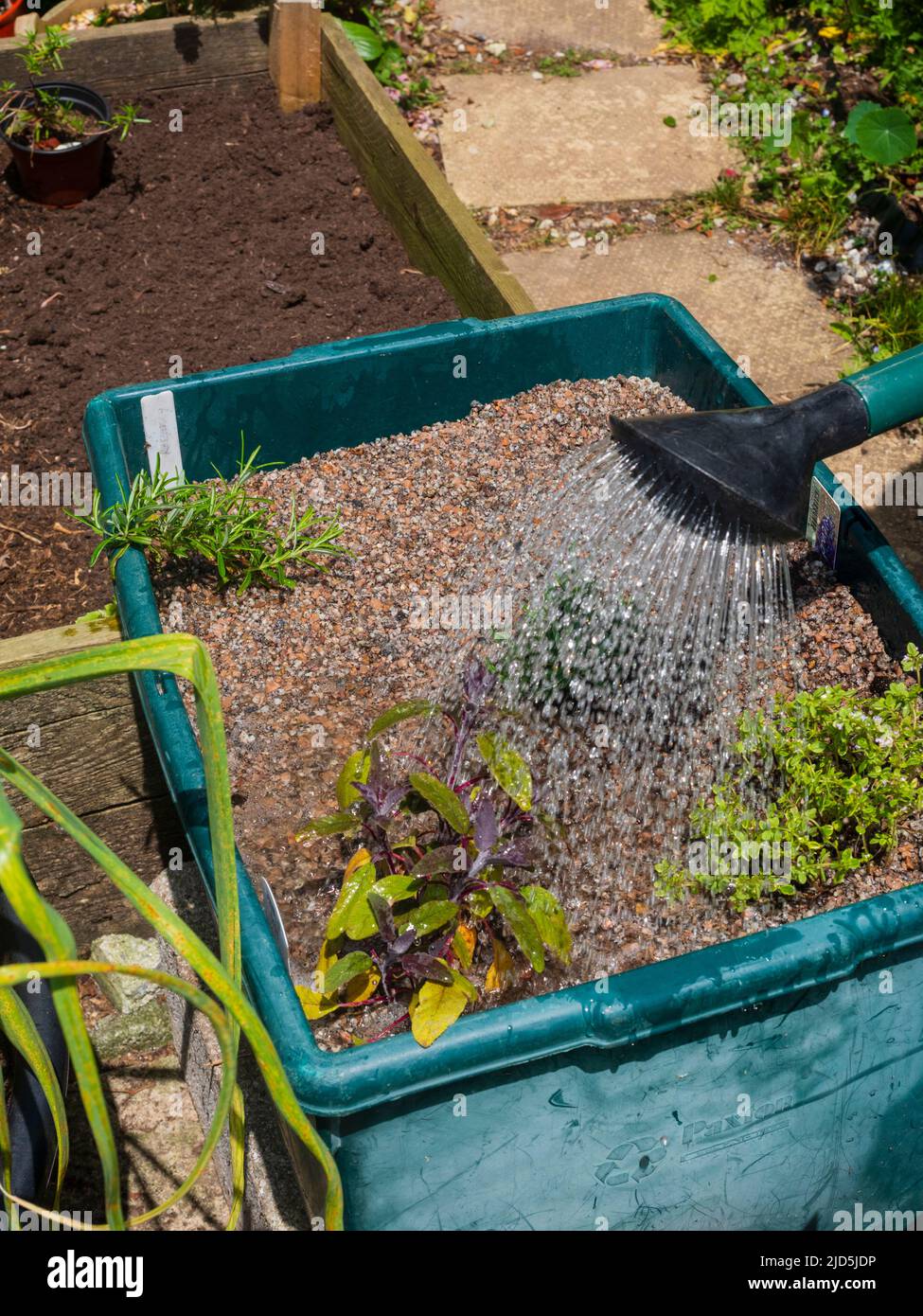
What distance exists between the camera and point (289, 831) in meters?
2.03

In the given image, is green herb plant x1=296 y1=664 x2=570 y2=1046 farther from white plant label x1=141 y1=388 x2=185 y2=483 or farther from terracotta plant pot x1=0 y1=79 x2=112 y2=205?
terracotta plant pot x1=0 y1=79 x2=112 y2=205

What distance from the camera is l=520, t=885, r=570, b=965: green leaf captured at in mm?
1726

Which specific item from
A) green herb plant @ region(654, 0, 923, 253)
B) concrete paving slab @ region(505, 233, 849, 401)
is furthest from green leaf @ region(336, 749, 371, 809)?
green herb plant @ region(654, 0, 923, 253)

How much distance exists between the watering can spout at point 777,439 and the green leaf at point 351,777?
25.2 inches

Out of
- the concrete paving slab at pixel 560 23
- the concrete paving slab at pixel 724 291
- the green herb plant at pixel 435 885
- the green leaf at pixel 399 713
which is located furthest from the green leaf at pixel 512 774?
the concrete paving slab at pixel 560 23

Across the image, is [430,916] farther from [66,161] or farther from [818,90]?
[818,90]

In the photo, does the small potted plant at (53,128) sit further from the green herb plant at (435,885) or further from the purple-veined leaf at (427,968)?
the purple-veined leaf at (427,968)

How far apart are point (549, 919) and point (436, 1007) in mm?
299

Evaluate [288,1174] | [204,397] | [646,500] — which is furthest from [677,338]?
[288,1174]

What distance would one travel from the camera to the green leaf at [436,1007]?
1.36 meters

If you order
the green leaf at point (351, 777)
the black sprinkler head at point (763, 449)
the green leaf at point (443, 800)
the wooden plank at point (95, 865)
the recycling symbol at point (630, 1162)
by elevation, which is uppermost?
the black sprinkler head at point (763, 449)

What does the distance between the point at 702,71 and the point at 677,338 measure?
8.94 ft

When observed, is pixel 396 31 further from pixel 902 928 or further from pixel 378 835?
pixel 902 928

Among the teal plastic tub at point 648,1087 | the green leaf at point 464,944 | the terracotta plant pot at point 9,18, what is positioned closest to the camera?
the teal plastic tub at point 648,1087
